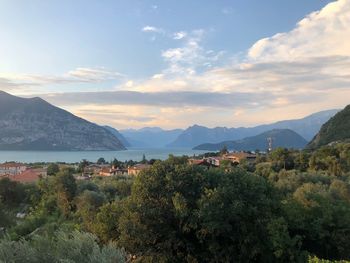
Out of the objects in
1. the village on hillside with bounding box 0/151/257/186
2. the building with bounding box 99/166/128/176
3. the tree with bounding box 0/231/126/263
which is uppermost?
the tree with bounding box 0/231/126/263

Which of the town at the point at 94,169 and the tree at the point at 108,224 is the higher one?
the tree at the point at 108,224

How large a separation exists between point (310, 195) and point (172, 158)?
25.0 ft

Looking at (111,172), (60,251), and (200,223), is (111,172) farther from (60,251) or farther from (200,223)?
(60,251)

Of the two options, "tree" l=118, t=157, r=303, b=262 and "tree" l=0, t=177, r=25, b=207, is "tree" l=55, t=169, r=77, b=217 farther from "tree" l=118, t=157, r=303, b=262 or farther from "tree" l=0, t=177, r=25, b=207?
"tree" l=118, t=157, r=303, b=262

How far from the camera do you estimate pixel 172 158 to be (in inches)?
841

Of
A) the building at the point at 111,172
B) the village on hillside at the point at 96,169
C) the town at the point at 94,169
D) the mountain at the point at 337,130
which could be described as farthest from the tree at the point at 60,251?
the mountain at the point at 337,130

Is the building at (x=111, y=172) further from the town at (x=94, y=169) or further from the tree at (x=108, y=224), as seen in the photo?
the tree at (x=108, y=224)

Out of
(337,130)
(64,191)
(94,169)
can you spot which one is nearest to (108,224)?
(64,191)

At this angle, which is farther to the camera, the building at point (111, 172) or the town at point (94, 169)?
the building at point (111, 172)

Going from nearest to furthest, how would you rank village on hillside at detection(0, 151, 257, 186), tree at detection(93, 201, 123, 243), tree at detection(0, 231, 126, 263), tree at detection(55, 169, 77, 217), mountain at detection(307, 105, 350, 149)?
tree at detection(0, 231, 126, 263), tree at detection(93, 201, 123, 243), tree at detection(55, 169, 77, 217), village on hillside at detection(0, 151, 257, 186), mountain at detection(307, 105, 350, 149)

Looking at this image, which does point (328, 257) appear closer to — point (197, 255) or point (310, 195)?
point (310, 195)

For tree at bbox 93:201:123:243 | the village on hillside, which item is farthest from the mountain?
tree at bbox 93:201:123:243

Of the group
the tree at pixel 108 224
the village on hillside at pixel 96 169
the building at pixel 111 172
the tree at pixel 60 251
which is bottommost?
the building at pixel 111 172

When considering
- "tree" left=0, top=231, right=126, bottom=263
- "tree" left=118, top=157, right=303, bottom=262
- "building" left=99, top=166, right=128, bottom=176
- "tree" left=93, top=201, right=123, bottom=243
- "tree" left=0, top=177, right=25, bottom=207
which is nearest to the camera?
"tree" left=0, top=231, right=126, bottom=263
